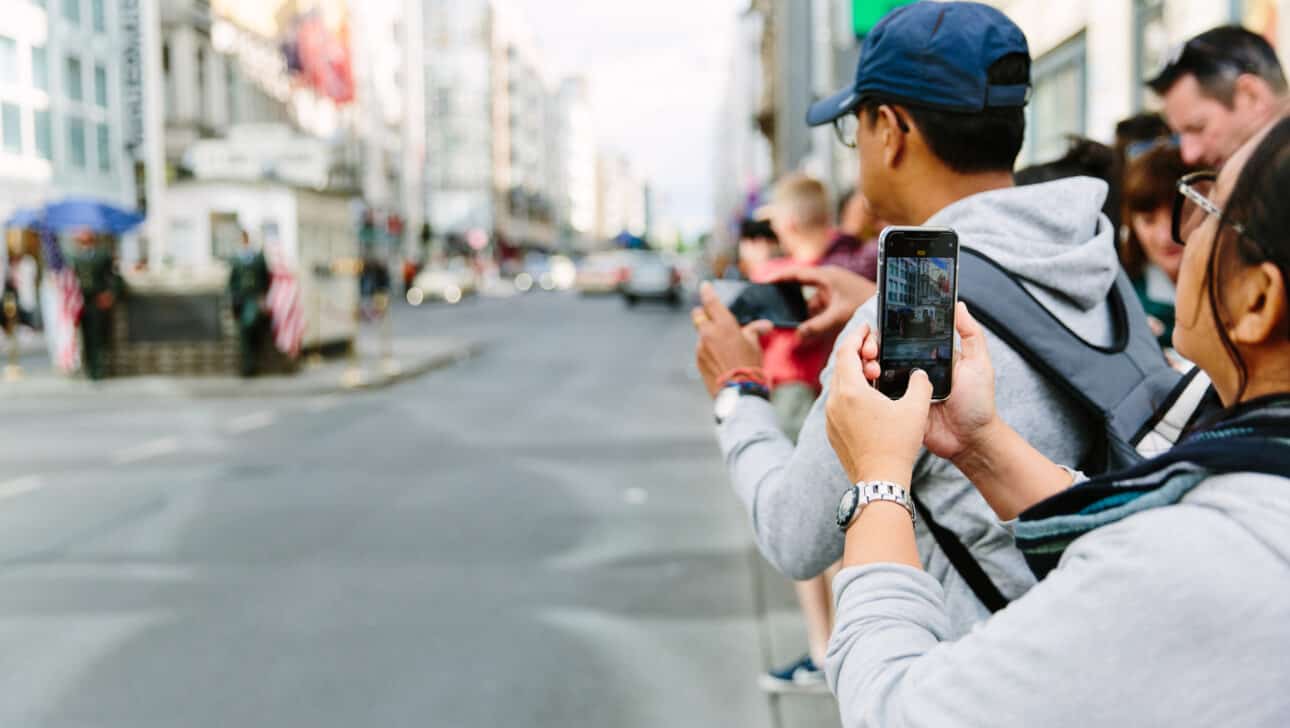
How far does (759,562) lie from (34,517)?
422 cm

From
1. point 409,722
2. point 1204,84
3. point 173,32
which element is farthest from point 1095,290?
point 173,32

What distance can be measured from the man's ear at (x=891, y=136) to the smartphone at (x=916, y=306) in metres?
0.40

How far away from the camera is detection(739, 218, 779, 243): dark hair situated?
20.6 ft

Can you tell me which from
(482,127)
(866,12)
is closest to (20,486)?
(866,12)

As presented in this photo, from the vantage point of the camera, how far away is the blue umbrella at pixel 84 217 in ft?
57.7

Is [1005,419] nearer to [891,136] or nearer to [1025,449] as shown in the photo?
[1025,449]

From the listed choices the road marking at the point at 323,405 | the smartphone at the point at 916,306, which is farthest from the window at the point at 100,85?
the smartphone at the point at 916,306

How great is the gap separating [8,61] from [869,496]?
15986 mm

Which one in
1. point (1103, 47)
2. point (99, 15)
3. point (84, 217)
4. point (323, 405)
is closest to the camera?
point (1103, 47)

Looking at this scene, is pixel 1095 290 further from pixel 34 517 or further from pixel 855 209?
pixel 34 517

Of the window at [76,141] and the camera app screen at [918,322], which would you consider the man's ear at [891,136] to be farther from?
the window at [76,141]

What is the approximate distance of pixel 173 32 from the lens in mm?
34438

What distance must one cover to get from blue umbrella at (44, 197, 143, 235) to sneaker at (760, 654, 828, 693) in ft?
53.4

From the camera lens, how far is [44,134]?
758 inches
